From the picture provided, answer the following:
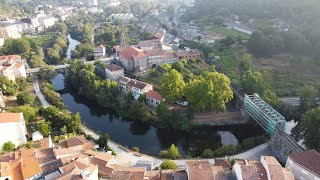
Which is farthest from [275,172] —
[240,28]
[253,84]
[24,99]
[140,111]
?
[240,28]

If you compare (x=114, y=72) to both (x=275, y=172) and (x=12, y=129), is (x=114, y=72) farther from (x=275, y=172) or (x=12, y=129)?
(x=275, y=172)

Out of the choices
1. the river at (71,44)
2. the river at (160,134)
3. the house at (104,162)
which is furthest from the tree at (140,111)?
the river at (71,44)

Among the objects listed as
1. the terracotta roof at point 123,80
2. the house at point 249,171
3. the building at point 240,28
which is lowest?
the house at point 249,171

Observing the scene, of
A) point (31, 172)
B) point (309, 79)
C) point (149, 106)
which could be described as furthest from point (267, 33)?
point (31, 172)

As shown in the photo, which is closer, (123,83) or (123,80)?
(123,83)

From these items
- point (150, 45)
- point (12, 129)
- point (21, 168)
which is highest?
point (150, 45)

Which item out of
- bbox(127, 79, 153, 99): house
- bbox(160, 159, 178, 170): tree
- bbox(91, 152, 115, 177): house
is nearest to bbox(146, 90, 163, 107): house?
bbox(127, 79, 153, 99): house

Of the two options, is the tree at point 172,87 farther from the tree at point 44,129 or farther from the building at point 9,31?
the building at point 9,31

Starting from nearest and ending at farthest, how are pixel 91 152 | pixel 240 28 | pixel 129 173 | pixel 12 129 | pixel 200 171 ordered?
pixel 200 171, pixel 129 173, pixel 91 152, pixel 12 129, pixel 240 28
